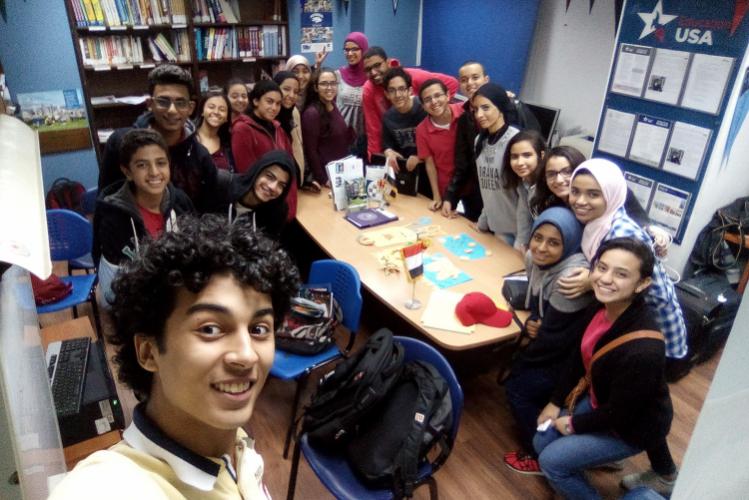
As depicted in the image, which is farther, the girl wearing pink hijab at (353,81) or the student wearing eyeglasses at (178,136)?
the girl wearing pink hijab at (353,81)

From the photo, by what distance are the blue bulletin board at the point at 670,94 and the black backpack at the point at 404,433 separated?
245 centimetres

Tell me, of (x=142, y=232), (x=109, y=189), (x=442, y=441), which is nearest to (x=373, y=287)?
(x=442, y=441)

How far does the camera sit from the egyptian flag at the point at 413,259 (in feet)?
7.35

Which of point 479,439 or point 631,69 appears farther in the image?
point 631,69

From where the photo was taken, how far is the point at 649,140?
3.46 metres

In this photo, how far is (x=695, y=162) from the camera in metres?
3.23

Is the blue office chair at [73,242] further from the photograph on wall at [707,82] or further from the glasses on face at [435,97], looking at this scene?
the photograph on wall at [707,82]

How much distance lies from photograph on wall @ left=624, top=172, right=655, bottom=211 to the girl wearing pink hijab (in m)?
2.11

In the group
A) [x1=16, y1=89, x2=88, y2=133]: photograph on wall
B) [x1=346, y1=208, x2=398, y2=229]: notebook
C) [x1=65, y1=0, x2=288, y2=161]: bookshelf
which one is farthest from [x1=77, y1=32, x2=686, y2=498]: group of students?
[x1=16, y1=89, x2=88, y2=133]: photograph on wall

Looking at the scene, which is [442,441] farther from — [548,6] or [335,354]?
[548,6]

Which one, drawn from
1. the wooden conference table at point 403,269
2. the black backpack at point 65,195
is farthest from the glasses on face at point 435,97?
the black backpack at point 65,195

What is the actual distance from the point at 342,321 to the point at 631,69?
2.66 m

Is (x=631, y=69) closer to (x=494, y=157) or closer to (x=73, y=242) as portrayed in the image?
(x=494, y=157)

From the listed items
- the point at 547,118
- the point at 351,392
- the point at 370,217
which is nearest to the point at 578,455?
the point at 351,392
